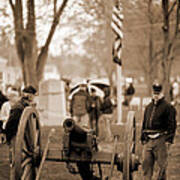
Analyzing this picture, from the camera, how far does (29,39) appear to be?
569 inches

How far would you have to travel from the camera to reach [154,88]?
657 cm

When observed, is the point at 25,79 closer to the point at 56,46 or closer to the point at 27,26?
the point at 27,26

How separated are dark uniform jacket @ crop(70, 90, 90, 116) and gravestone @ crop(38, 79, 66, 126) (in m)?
5.32

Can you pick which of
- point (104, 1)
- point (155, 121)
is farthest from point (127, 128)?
point (104, 1)

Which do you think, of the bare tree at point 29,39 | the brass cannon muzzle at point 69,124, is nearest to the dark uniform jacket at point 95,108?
the bare tree at point 29,39

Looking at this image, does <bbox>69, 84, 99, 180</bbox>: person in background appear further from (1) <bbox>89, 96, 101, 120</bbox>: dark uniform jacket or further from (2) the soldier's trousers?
(2) the soldier's trousers

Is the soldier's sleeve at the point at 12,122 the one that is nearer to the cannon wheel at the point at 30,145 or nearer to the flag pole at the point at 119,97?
the cannon wheel at the point at 30,145

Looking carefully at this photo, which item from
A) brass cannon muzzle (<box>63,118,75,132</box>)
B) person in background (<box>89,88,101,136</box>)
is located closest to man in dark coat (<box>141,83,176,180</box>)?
brass cannon muzzle (<box>63,118,75,132</box>)

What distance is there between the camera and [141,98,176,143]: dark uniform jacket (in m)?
6.47

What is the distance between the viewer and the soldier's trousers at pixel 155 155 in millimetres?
6574

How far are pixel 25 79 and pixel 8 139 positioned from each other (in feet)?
29.1

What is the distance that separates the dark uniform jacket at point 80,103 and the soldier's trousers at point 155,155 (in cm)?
511

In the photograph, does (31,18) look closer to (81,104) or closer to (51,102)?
(51,102)

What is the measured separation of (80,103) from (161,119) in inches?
210
